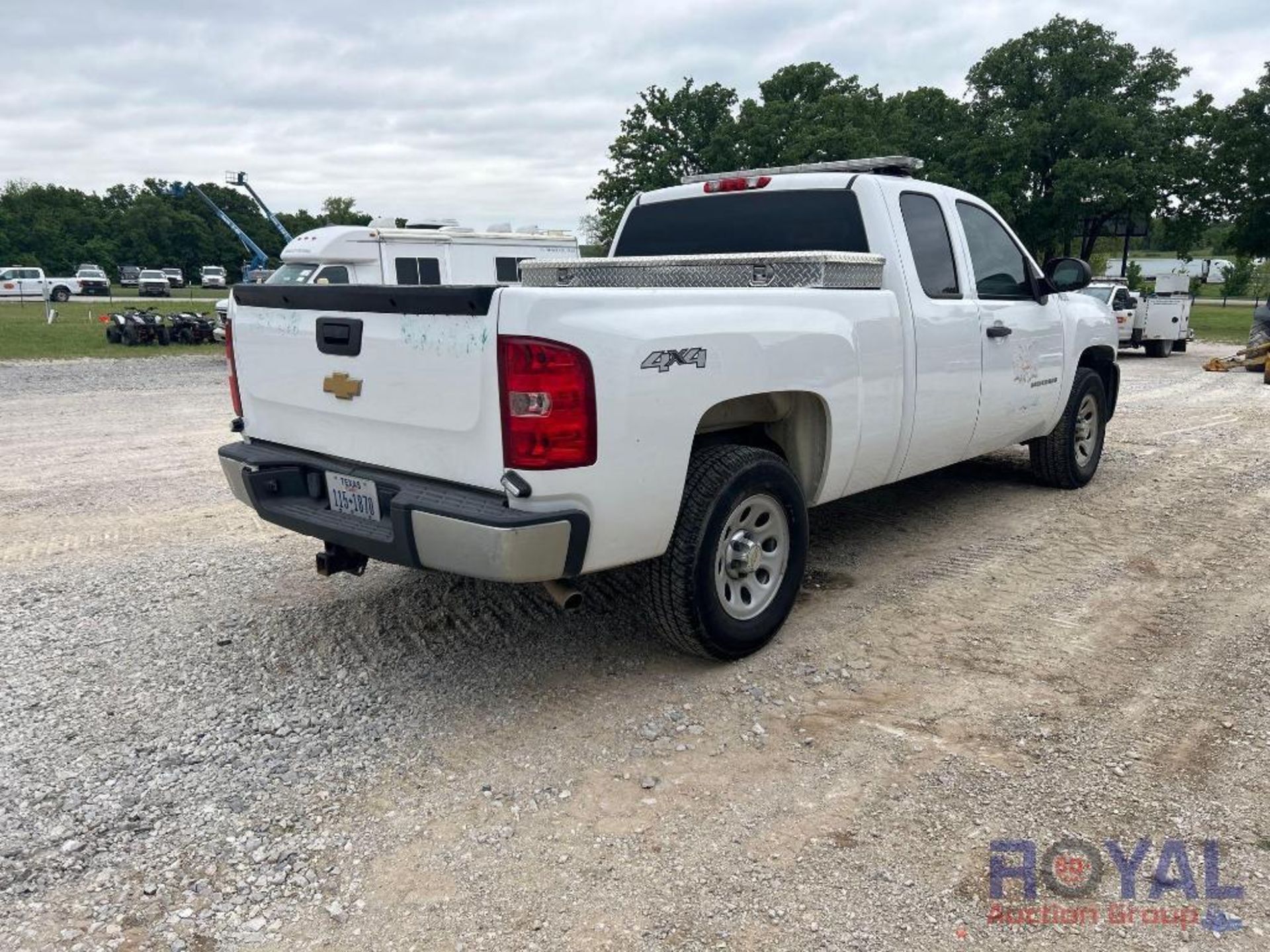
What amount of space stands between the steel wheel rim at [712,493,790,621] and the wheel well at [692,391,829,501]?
0.34m

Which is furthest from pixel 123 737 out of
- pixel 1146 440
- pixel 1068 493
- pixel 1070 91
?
pixel 1070 91

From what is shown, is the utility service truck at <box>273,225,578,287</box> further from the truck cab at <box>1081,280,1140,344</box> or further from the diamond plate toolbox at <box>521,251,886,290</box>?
the truck cab at <box>1081,280,1140,344</box>

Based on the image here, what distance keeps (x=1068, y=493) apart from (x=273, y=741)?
18.5 ft

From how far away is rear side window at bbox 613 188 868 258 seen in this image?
185 inches

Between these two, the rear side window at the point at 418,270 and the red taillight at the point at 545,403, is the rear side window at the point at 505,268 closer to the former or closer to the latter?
the rear side window at the point at 418,270

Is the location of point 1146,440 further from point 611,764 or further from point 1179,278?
point 1179,278

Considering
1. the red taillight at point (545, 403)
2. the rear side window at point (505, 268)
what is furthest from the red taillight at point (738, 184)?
the rear side window at point (505, 268)

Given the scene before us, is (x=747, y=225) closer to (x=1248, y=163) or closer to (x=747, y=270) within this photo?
(x=747, y=270)

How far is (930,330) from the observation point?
466 centimetres

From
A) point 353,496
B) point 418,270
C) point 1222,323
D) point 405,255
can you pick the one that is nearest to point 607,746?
point 353,496

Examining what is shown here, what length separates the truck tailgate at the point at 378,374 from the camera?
314cm

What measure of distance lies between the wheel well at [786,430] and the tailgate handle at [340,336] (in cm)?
140

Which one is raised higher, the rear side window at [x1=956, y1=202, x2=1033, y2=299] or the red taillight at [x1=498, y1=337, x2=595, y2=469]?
the rear side window at [x1=956, y1=202, x2=1033, y2=299]

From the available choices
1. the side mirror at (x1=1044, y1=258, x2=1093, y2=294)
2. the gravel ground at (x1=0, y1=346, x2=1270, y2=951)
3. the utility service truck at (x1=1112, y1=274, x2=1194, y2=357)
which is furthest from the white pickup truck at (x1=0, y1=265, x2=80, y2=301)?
the side mirror at (x1=1044, y1=258, x2=1093, y2=294)
